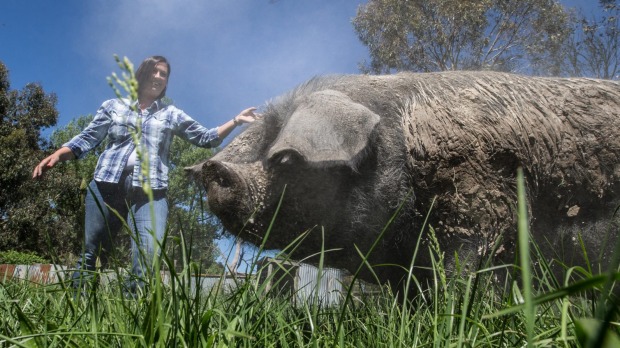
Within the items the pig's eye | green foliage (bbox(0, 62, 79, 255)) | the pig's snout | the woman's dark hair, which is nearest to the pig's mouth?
the pig's snout

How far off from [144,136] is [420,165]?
74.1 inches

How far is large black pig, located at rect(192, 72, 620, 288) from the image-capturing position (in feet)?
10.4

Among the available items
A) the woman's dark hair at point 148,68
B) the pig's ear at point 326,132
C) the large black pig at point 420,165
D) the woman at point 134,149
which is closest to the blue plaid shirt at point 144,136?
the woman at point 134,149

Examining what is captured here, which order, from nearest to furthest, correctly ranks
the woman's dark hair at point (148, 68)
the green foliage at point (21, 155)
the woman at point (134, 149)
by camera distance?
the woman at point (134, 149), the woman's dark hair at point (148, 68), the green foliage at point (21, 155)

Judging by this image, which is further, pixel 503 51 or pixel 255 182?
pixel 503 51

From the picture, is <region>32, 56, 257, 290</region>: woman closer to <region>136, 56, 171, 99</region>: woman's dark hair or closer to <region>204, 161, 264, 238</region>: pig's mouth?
<region>136, 56, 171, 99</region>: woman's dark hair

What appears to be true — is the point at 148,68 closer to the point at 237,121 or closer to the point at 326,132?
the point at 237,121

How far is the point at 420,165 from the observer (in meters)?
3.40

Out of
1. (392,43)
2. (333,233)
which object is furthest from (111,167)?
(392,43)

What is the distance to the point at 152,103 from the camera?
4.34 meters

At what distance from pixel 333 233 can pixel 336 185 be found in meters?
0.30

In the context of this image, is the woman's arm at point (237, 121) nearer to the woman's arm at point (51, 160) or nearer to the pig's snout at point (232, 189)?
the pig's snout at point (232, 189)

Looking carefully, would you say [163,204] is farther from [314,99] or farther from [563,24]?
[563,24]

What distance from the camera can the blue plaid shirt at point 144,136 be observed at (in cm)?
405
